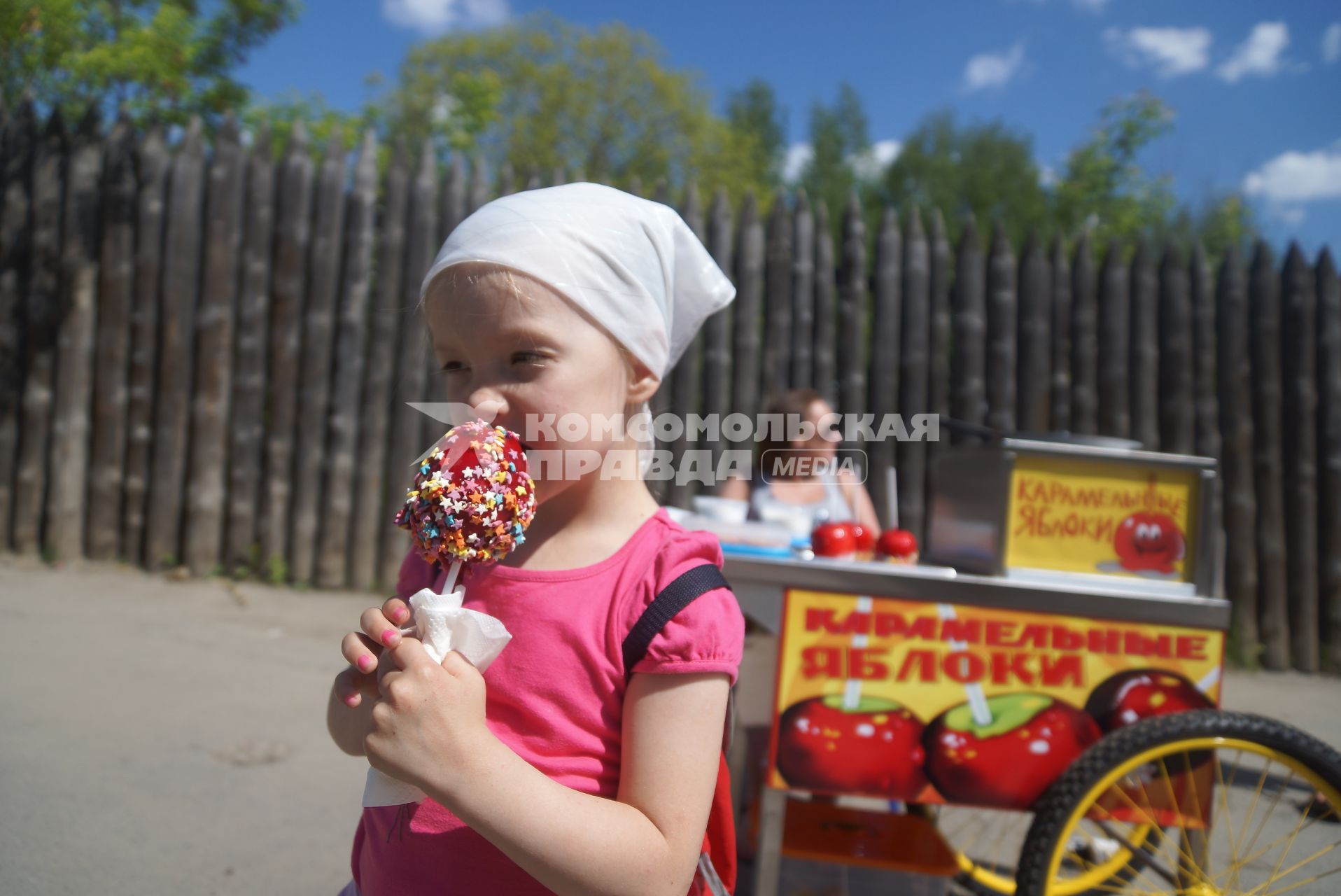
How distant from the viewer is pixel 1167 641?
82.7 inches

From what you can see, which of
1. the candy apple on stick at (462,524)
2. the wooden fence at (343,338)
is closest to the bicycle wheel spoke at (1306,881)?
the candy apple on stick at (462,524)

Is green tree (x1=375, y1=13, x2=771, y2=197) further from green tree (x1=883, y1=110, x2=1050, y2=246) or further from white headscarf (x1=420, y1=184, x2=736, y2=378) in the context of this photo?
white headscarf (x1=420, y1=184, x2=736, y2=378)

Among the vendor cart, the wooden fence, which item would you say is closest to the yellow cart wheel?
the vendor cart

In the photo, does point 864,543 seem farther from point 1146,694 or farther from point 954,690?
point 1146,694

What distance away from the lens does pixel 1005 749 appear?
207cm

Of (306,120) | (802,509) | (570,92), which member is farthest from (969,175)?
(802,509)

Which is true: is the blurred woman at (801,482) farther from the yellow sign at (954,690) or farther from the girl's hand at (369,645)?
the girl's hand at (369,645)

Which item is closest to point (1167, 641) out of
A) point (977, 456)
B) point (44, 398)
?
point (977, 456)

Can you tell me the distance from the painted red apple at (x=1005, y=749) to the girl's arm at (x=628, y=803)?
130cm

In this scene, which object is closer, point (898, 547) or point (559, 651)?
point (559, 651)

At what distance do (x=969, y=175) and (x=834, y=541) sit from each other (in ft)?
132

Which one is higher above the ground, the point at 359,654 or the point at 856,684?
the point at 359,654

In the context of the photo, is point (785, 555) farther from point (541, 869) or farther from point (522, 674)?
point (541, 869)

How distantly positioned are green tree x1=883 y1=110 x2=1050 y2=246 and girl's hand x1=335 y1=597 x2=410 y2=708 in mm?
37681
